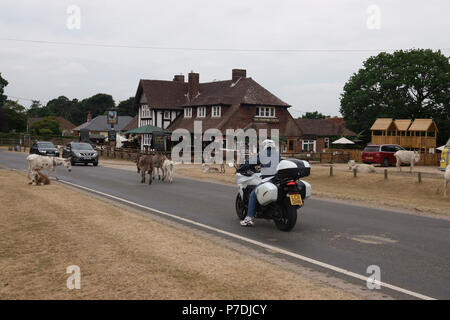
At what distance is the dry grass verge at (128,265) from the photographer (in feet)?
18.8

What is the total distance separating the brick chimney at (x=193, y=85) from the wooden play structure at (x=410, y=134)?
2260 centimetres

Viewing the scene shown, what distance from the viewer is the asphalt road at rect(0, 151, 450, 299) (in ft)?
23.2

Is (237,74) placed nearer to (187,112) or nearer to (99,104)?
(187,112)

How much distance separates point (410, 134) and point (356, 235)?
42187 millimetres

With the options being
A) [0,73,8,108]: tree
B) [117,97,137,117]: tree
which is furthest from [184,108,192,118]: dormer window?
[117,97,137,117]: tree

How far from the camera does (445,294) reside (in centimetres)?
596

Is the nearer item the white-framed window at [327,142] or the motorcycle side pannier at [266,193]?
the motorcycle side pannier at [266,193]

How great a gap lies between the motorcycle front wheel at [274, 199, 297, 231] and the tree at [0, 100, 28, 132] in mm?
85243

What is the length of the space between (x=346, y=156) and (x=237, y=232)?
41660 millimetres

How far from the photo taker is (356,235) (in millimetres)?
9914

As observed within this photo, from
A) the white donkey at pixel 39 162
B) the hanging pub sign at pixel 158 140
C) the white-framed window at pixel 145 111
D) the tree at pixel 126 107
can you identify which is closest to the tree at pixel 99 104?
the tree at pixel 126 107

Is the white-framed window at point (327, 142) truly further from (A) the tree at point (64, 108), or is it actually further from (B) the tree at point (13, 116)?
(A) the tree at point (64, 108)
